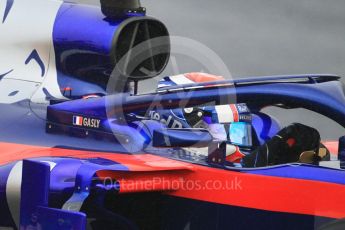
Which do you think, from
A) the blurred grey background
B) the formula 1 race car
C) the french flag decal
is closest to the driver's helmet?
the formula 1 race car

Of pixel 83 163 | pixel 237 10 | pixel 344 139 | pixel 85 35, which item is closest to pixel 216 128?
pixel 85 35

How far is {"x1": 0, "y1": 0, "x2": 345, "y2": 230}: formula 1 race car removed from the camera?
2443 millimetres

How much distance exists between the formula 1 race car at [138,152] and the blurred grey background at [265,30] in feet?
7.50

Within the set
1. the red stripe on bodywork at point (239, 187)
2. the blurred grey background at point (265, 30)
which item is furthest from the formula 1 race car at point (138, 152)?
the blurred grey background at point (265, 30)

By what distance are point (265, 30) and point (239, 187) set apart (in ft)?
11.1

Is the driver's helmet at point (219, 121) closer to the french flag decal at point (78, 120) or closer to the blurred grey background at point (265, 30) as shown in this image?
the french flag decal at point (78, 120)

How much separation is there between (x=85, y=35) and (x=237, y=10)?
264 centimetres

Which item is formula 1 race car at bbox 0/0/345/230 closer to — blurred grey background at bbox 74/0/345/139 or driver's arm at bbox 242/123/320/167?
driver's arm at bbox 242/123/320/167

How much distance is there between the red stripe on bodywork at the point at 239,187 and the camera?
2439mm

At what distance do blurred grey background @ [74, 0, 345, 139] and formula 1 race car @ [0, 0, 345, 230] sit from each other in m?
2.29

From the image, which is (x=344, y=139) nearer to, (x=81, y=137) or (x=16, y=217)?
(x=81, y=137)

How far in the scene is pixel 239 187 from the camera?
2.52 meters

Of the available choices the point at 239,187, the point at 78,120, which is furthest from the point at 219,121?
the point at 239,187

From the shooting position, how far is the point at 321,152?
111 inches
